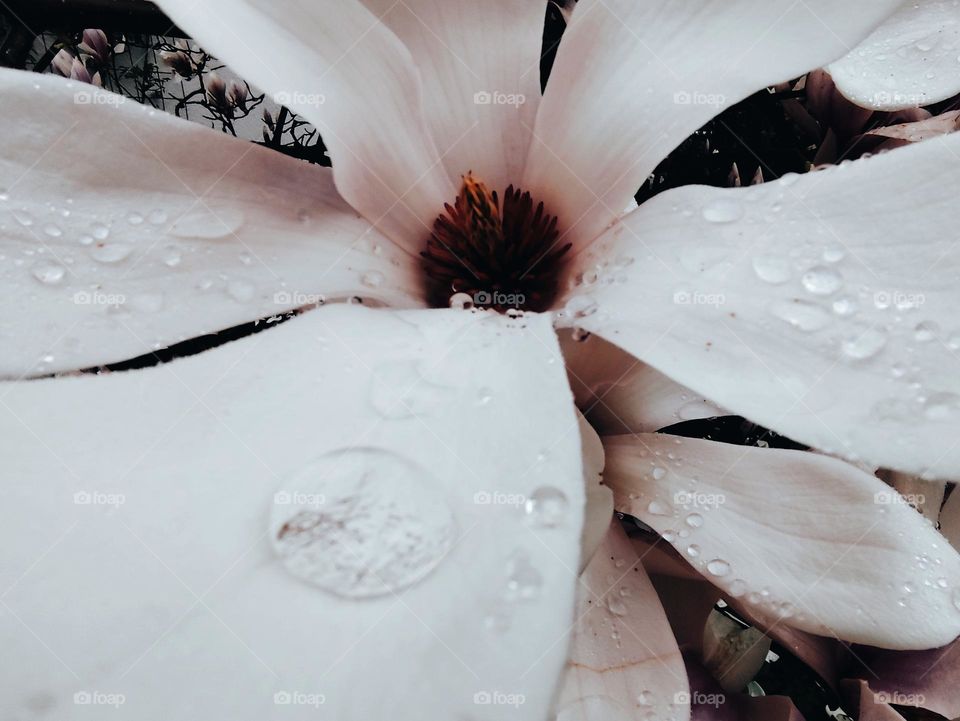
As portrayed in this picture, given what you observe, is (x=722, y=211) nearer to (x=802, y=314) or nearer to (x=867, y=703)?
(x=802, y=314)

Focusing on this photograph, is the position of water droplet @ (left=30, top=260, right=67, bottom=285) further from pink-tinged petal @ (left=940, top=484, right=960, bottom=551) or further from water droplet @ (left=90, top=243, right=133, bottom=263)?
pink-tinged petal @ (left=940, top=484, right=960, bottom=551)

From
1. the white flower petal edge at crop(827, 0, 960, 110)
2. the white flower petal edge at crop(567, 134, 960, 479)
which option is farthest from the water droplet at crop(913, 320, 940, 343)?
the white flower petal edge at crop(827, 0, 960, 110)

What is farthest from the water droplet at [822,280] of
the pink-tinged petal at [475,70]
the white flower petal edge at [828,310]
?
the pink-tinged petal at [475,70]

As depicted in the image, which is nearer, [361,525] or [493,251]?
[361,525]

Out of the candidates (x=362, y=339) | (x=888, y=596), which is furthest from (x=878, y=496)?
(x=362, y=339)

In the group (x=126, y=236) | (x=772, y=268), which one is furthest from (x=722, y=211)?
(x=126, y=236)

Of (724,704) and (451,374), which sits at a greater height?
(451,374)

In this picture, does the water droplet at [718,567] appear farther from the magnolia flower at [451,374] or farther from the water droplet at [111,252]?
the water droplet at [111,252]
